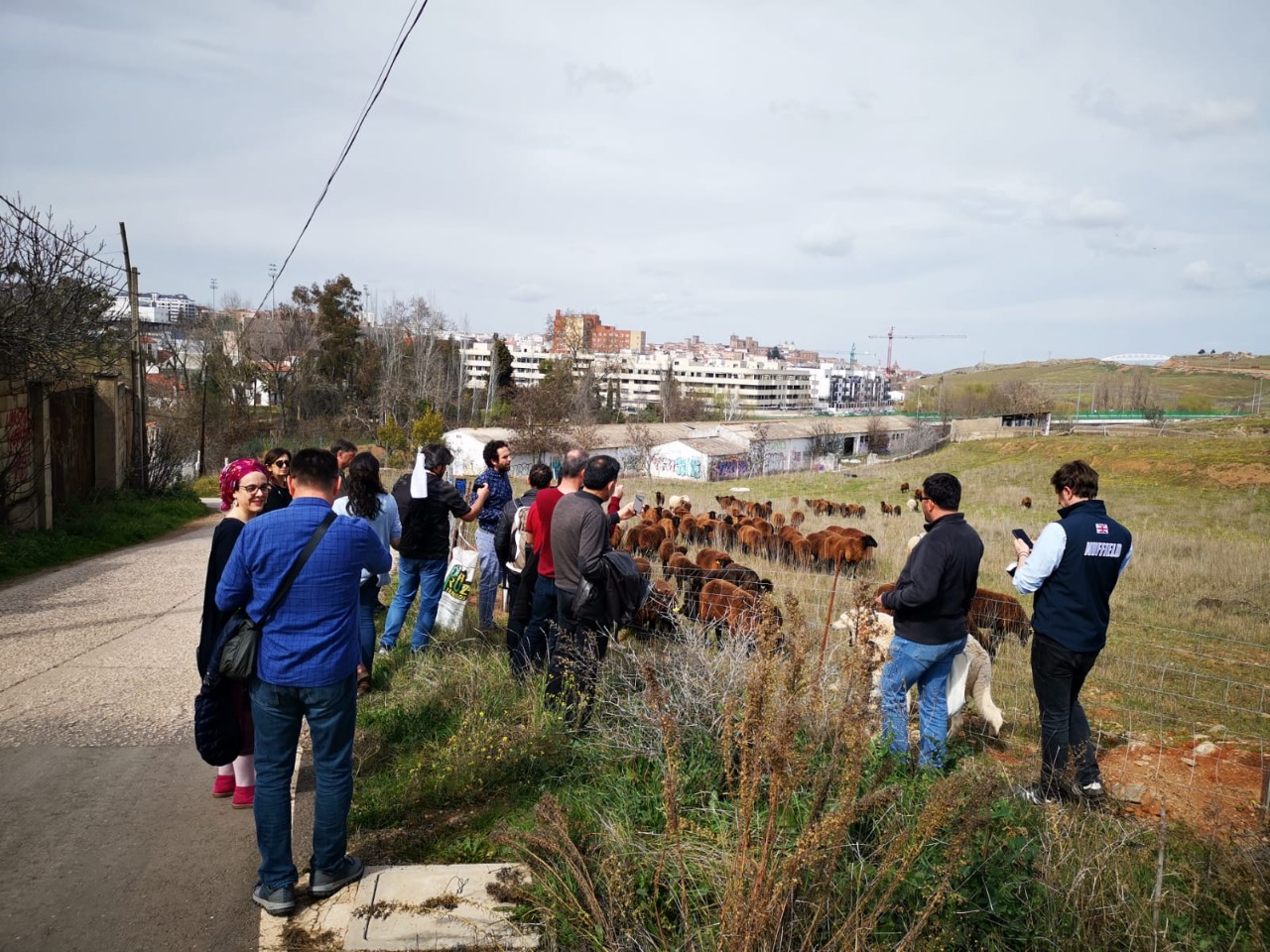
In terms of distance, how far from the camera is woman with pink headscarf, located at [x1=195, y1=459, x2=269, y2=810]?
3838 millimetres

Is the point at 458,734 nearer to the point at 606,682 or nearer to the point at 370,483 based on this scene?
the point at 606,682

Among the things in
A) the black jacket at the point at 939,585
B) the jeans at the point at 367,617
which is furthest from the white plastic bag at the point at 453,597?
the black jacket at the point at 939,585

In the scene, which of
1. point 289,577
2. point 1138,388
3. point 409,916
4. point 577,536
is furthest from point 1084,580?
point 1138,388

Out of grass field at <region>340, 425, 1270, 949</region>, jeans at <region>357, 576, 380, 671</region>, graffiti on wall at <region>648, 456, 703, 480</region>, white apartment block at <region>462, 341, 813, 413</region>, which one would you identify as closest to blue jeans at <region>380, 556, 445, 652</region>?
grass field at <region>340, 425, 1270, 949</region>

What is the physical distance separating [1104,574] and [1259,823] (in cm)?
145

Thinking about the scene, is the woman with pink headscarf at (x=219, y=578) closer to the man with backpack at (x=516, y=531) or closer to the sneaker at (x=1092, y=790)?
the man with backpack at (x=516, y=531)

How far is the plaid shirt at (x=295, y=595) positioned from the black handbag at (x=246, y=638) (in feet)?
0.07

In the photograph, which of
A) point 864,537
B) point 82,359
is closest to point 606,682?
point 864,537

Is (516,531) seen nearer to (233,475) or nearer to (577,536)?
(577,536)

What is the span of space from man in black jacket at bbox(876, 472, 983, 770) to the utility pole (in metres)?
17.6

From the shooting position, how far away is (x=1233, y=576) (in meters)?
13.1

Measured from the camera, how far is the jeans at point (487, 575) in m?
7.44

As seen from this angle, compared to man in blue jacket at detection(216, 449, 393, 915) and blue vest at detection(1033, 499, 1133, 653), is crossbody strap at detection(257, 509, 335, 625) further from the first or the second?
blue vest at detection(1033, 499, 1133, 653)

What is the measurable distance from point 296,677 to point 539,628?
2414 millimetres
